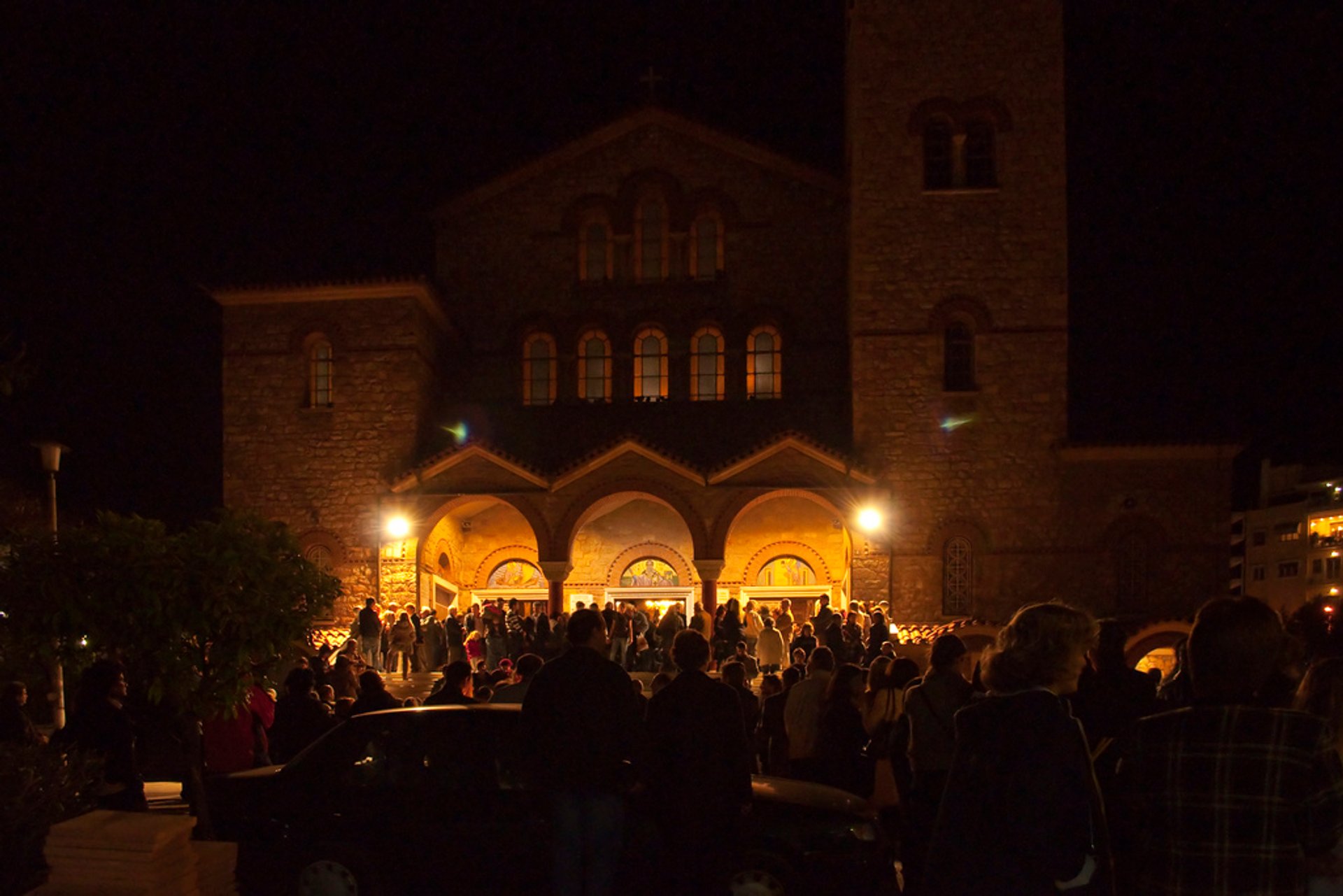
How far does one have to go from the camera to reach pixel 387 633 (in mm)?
22812

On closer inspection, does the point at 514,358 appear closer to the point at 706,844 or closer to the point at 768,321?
the point at 768,321

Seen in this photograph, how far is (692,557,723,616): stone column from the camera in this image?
23.8 meters

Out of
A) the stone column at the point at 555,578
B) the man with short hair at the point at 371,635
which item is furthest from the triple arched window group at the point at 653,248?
the man with short hair at the point at 371,635

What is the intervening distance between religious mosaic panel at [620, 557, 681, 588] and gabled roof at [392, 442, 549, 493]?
4.03 metres

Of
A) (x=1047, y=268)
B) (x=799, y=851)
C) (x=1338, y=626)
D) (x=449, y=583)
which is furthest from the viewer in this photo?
(x=449, y=583)

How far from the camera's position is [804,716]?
30.8 feet

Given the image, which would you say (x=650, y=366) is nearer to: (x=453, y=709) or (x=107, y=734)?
(x=453, y=709)

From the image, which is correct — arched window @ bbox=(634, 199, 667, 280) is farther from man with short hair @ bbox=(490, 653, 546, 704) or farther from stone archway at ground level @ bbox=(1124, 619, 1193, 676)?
man with short hair @ bbox=(490, 653, 546, 704)

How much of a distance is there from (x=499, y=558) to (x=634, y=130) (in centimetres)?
1044

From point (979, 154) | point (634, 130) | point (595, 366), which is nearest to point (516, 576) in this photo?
point (595, 366)

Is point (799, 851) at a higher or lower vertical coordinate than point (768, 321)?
lower

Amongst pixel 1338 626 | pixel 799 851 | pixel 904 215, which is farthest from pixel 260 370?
pixel 1338 626

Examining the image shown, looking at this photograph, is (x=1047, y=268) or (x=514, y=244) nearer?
(x=1047, y=268)

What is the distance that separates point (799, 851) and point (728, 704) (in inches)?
54.1
